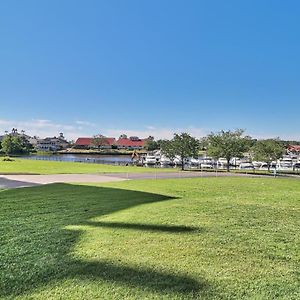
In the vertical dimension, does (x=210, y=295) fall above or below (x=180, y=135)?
below

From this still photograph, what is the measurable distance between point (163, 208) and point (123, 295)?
5.00 meters

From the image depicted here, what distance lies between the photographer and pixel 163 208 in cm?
872

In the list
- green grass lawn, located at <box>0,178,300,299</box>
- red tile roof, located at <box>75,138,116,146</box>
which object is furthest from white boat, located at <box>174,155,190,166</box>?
red tile roof, located at <box>75,138,116,146</box>

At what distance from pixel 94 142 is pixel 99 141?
220 cm

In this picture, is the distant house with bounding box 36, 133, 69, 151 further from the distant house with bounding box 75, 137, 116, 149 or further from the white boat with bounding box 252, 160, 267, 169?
the white boat with bounding box 252, 160, 267, 169

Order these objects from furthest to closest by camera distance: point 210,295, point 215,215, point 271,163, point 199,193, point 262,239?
point 271,163 → point 199,193 → point 215,215 → point 262,239 → point 210,295

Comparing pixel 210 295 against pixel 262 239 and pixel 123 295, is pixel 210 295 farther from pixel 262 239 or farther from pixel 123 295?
pixel 262 239

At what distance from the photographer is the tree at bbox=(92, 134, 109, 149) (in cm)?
13712

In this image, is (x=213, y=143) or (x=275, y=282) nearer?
(x=275, y=282)

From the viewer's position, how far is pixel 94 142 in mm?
137750

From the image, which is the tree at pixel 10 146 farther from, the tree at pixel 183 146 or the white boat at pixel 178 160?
the tree at pixel 183 146

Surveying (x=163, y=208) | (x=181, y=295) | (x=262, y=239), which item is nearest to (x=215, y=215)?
(x=163, y=208)

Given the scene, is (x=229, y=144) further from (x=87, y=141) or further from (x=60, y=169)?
(x=87, y=141)

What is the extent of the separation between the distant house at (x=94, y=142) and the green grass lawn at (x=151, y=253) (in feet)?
426
